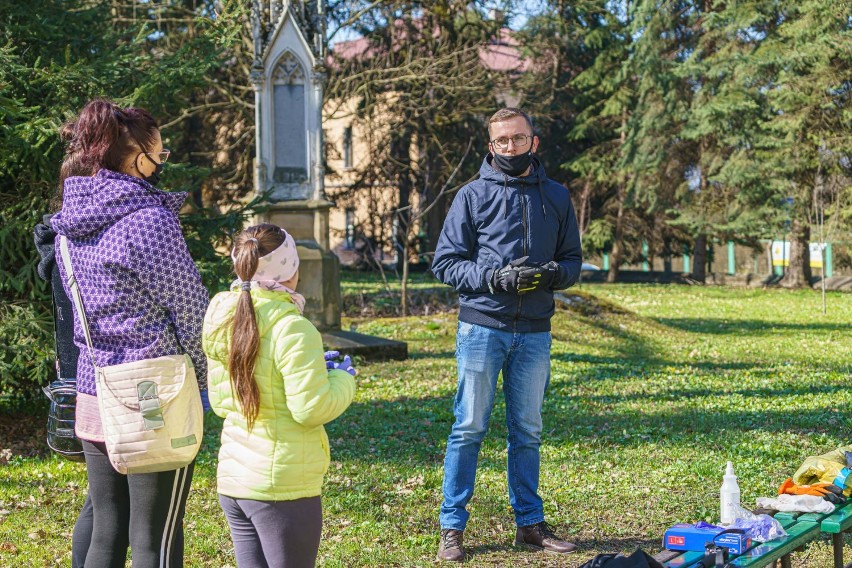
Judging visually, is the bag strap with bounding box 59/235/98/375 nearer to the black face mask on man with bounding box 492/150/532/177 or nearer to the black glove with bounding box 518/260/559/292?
the black glove with bounding box 518/260/559/292

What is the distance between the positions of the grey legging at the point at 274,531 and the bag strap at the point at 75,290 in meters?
0.72

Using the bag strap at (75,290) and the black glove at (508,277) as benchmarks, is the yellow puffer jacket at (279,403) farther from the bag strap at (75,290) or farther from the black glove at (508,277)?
the black glove at (508,277)

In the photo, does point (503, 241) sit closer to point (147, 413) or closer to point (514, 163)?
point (514, 163)

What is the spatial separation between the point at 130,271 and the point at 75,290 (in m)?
0.26

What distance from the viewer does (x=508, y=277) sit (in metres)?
4.90

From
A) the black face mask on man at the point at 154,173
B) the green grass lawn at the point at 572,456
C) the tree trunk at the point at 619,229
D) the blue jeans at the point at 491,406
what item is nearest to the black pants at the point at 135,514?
the black face mask on man at the point at 154,173

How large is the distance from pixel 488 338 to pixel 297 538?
193 cm

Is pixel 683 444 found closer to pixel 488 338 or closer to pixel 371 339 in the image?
pixel 488 338

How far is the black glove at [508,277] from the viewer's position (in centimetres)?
489

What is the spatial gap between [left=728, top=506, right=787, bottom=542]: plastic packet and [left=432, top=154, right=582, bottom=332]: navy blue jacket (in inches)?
55.3

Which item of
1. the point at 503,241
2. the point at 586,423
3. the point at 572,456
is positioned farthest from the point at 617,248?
the point at 503,241

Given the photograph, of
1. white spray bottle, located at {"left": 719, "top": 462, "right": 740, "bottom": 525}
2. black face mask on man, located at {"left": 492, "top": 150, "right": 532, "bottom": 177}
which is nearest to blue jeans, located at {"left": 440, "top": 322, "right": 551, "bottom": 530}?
black face mask on man, located at {"left": 492, "top": 150, "right": 532, "bottom": 177}

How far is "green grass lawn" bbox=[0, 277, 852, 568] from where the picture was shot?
5.48 meters

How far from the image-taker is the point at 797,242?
1286 inches
